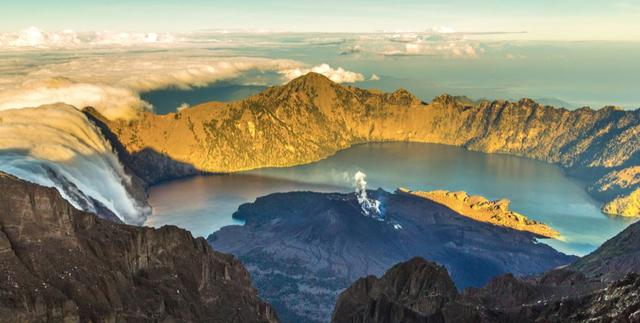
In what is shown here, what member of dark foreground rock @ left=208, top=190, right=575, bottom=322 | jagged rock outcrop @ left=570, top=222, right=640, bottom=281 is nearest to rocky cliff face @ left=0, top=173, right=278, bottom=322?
dark foreground rock @ left=208, top=190, right=575, bottom=322

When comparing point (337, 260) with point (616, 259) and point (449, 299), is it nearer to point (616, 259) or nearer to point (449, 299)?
point (616, 259)

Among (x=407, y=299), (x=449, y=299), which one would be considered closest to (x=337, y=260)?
(x=407, y=299)

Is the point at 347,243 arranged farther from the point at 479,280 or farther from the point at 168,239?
the point at 168,239

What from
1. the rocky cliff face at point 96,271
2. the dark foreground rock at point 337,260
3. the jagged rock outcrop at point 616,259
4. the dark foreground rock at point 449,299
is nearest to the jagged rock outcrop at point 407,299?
the dark foreground rock at point 449,299

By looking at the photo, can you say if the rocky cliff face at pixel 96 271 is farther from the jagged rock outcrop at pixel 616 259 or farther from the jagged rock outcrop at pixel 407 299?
the jagged rock outcrop at pixel 616 259

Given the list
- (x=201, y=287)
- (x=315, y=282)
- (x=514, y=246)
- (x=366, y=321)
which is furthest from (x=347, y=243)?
(x=201, y=287)

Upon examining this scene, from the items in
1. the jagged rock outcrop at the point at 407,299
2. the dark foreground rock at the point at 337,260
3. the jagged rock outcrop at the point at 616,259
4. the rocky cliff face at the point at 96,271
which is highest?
the rocky cliff face at the point at 96,271

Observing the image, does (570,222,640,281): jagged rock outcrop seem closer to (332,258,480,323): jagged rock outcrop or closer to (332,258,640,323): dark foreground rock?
(332,258,640,323): dark foreground rock
